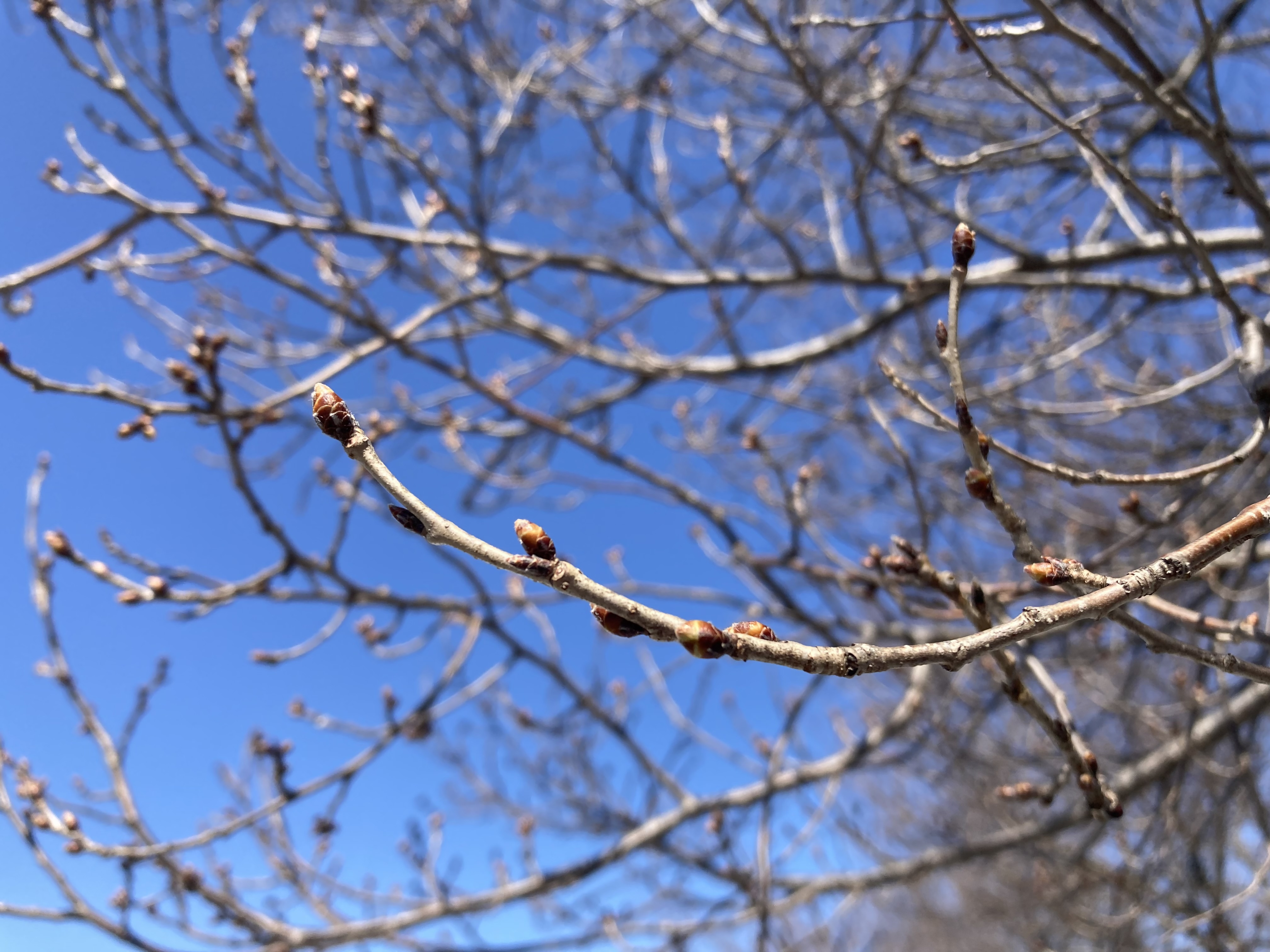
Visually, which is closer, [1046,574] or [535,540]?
[535,540]

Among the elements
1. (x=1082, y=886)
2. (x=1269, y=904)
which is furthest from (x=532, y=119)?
(x=1269, y=904)

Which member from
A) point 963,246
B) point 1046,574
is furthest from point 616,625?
point 963,246

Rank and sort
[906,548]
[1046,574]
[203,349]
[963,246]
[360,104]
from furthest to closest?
[360,104] < [203,349] < [906,548] < [963,246] < [1046,574]

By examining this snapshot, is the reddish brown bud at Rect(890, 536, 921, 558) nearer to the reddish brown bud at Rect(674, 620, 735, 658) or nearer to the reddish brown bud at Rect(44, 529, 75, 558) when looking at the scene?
the reddish brown bud at Rect(674, 620, 735, 658)

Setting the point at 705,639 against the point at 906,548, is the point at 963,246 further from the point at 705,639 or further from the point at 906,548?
the point at 705,639

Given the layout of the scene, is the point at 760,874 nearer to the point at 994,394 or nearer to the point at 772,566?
the point at 772,566

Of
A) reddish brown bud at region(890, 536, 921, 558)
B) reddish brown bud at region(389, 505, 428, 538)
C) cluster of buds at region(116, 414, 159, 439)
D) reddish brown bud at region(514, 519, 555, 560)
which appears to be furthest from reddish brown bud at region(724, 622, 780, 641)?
cluster of buds at region(116, 414, 159, 439)
